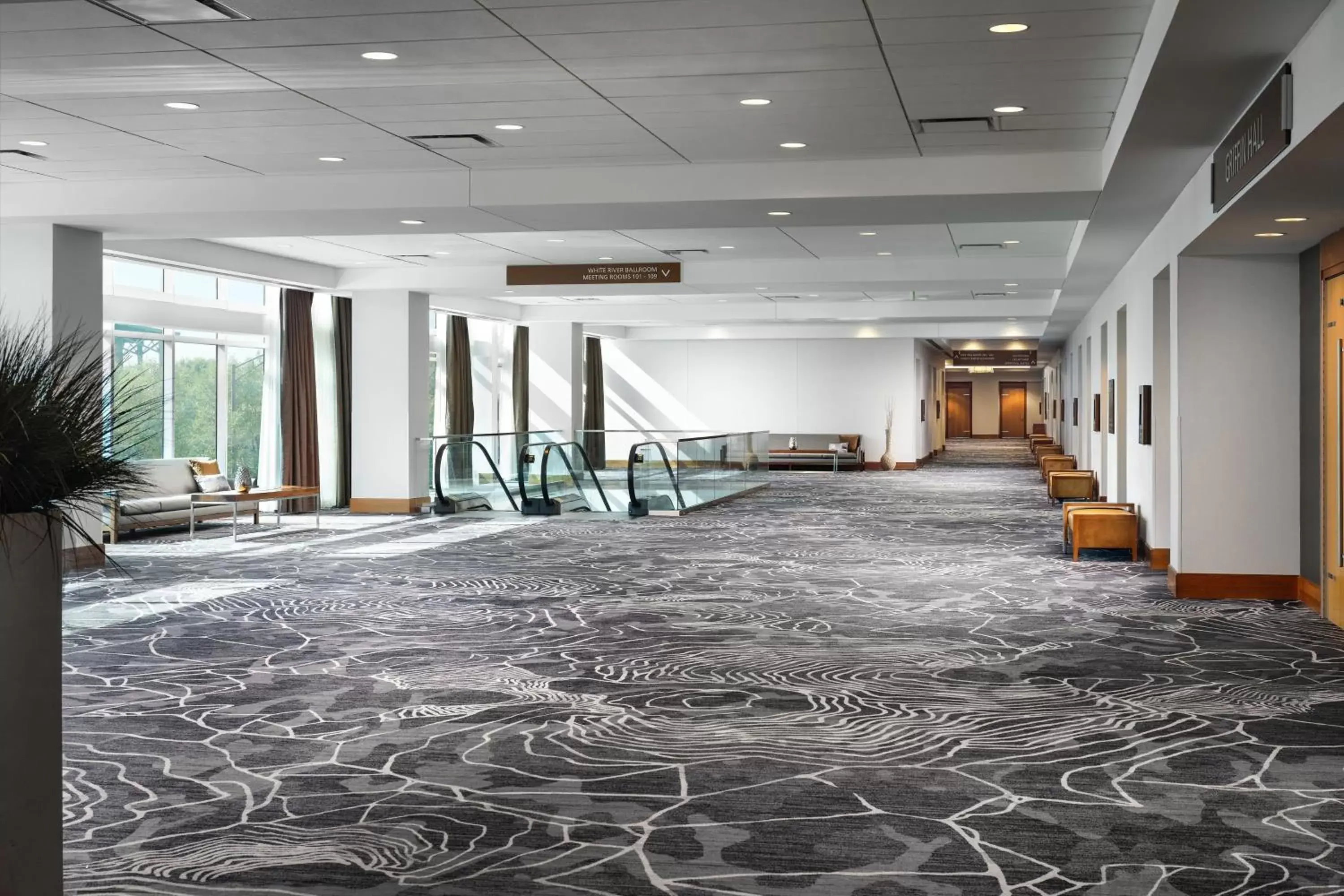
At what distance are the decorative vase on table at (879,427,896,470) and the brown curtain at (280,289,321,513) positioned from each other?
1443 centimetres

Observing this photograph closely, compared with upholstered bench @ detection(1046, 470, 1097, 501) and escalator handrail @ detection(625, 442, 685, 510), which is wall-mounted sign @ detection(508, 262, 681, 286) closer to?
escalator handrail @ detection(625, 442, 685, 510)

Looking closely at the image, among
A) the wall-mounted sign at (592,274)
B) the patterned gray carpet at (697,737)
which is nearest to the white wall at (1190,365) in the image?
the patterned gray carpet at (697,737)

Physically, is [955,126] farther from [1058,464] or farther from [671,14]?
[1058,464]

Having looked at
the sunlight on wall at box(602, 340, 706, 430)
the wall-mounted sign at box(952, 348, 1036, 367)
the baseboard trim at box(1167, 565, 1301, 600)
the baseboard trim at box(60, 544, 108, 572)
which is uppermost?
the wall-mounted sign at box(952, 348, 1036, 367)

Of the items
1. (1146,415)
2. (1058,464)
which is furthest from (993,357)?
(1146,415)

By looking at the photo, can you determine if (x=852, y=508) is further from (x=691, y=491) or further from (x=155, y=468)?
(x=155, y=468)

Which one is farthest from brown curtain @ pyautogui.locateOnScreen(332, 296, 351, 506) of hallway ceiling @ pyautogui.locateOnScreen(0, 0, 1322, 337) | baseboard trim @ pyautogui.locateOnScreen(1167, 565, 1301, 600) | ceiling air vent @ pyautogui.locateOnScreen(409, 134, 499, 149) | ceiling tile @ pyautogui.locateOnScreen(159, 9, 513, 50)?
baseboard trim @ pyautogui.locateOnScreen(1167, 565, 1301, 600)

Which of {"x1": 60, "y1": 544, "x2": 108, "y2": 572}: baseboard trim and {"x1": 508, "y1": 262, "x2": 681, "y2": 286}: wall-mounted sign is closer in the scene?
{"x1": 60, "y1": 544, "x2": 108, "y2": 572}: baseboard trim

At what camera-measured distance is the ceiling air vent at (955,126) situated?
7.27 meters

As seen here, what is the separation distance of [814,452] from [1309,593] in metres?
18.1

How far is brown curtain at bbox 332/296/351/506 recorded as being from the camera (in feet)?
53.3

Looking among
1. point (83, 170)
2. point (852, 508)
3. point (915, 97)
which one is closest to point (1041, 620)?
point (915, 97)

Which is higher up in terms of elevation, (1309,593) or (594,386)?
(594,386)

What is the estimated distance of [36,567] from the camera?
2.76 metres
